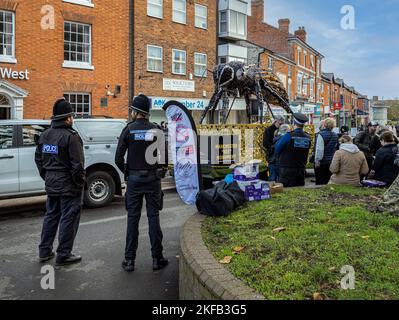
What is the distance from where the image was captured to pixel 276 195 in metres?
6.82

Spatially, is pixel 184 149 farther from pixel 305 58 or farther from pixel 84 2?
pixel 305 58

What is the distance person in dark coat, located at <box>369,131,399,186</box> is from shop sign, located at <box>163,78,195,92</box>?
1772 centimetres

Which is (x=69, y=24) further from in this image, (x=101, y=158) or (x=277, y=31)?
(x=277, y=31)

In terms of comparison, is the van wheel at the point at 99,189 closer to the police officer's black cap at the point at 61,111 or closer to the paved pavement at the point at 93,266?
the paved pavement at the point at 93,266

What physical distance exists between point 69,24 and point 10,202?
488 inches

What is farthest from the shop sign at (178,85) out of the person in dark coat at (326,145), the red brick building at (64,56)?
the person in dark coat at (326,145)

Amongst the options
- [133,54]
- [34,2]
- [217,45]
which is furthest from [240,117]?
[34,2]

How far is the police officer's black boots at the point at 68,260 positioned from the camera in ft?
17.3

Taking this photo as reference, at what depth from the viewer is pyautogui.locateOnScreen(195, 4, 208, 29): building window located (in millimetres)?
26641

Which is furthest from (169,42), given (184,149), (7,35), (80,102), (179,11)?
(184,149)

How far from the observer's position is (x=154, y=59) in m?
23.5

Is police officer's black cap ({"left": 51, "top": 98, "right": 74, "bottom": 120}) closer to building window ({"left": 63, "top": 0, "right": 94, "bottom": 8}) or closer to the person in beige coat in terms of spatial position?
the person in beige coat

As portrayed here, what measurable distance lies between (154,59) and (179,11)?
3.88 metres

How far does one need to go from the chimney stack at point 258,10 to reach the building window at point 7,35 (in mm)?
28187
